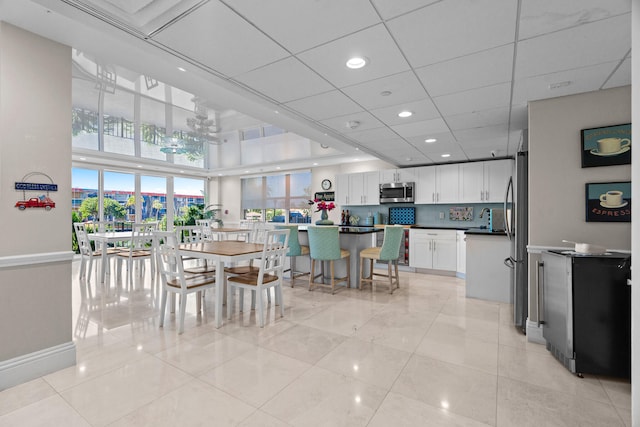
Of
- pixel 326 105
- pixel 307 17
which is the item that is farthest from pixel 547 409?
pixel 326 105

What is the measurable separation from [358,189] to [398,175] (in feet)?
3.40

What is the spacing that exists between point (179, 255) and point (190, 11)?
218 cm

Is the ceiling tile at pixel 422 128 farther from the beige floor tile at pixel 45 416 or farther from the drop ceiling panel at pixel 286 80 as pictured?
the beige floor tile at pixel 45 416

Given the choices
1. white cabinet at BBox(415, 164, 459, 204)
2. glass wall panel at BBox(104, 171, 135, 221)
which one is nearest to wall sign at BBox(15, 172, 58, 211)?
white cabinet at BBox(415, 164, 459, 204)

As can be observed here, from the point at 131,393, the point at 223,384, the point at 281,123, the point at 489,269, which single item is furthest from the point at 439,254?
the point at 131,393

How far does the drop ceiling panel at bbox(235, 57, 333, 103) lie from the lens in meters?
2.41

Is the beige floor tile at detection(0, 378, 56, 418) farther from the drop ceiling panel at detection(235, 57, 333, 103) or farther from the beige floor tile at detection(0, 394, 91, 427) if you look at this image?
the drop ceiling panel at detection(235, 57, 333, 103)

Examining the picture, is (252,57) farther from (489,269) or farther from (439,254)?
(439,254)

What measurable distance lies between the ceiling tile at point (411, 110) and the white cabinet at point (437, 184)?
2.87 metres

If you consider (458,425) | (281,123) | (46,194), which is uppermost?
(281,123)

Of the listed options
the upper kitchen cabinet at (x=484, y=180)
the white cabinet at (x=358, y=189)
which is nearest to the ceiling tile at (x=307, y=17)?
the upper kitchen cabinet at (x=484, y=180)

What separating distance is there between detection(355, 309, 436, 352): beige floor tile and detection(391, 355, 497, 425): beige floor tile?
0.35 metres

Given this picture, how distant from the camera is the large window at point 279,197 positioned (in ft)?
29.1

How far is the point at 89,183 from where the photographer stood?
7531 mm
